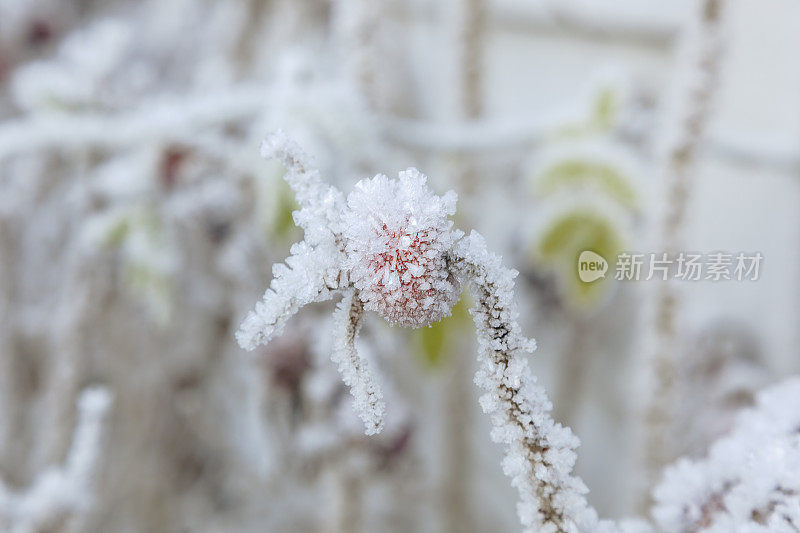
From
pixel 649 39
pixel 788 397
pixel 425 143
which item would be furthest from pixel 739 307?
pixel 788 397

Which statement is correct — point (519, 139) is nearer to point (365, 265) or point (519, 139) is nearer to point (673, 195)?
point (673, 195)

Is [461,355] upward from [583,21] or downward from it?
downward

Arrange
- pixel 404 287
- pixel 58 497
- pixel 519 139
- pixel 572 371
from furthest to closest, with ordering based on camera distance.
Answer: pixel 572 371, pixel 519 139, pixel 58 497, pixel 404 287

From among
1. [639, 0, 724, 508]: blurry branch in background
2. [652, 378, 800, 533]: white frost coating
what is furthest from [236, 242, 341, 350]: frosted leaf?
[639, 0, 724, 508]: blurry branch in background

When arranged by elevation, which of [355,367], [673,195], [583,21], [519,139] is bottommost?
[355,367]

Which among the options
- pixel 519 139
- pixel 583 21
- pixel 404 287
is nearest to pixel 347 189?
pixel 519 139

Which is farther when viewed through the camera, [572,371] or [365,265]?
[572,371]

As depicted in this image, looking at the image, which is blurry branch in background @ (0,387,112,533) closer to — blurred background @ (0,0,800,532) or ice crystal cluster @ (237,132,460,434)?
blurred background @ (0,0,800,532)
